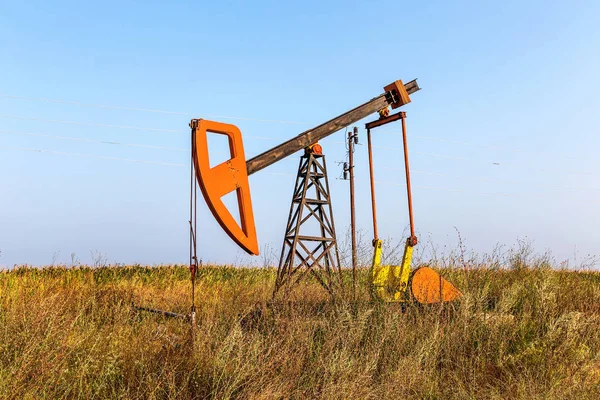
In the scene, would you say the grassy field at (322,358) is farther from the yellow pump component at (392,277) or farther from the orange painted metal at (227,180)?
the orange painted metal at (227,180)

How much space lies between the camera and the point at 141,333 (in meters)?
5.93

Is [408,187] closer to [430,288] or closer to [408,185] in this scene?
[408,185]

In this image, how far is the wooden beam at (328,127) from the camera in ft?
26.0

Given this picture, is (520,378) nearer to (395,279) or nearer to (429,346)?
(429,346)

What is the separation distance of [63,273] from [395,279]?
9.30m

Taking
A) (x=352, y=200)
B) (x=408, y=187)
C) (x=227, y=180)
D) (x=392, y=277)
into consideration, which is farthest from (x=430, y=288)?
(x=227, y=180)

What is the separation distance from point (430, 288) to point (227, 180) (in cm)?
363

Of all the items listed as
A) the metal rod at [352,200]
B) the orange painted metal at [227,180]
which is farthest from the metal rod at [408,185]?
the orange painted metal at [227,180]

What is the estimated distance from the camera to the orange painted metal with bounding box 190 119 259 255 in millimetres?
6047

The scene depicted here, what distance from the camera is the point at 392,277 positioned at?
8.23 meters

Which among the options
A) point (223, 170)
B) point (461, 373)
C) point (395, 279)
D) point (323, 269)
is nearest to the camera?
point (461, 373)

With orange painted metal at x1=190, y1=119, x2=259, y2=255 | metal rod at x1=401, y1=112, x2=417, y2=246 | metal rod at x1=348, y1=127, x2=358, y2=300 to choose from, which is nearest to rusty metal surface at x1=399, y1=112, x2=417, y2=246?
metal rod at x1=401, y1=112, x2=417, y2=246

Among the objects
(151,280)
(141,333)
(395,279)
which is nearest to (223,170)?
(141,333)

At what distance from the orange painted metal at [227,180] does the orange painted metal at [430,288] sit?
280 centimetres
